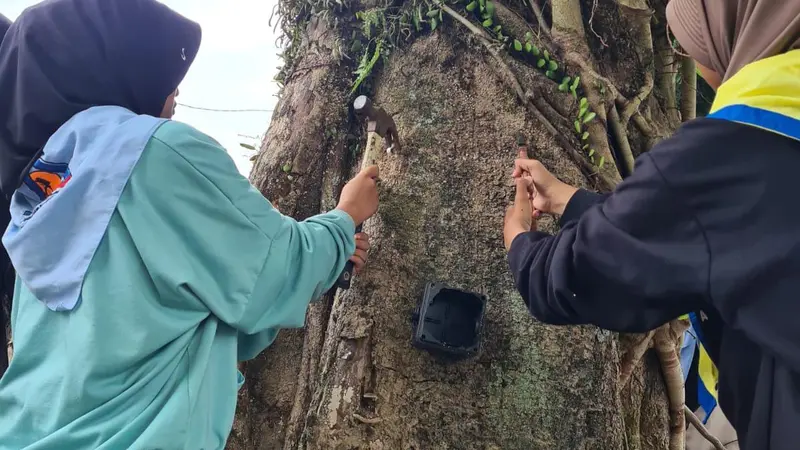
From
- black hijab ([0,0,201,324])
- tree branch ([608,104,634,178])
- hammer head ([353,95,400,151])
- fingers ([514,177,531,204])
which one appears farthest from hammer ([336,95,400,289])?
tree branch ([608,104,634,178])

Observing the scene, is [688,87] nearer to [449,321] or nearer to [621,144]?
[621,144]

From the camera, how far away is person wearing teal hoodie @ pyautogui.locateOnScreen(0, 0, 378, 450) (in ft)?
4.01

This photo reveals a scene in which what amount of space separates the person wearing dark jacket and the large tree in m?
0.60

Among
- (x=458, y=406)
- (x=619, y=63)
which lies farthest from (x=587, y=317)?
(x=619, y=63)

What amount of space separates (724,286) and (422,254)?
1138mm

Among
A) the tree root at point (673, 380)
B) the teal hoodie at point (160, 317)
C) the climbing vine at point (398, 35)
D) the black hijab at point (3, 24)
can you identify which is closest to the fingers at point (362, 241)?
the teal hoodie at point (160, 317)

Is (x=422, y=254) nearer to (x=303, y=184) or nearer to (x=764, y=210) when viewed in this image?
(x=303, y=184)

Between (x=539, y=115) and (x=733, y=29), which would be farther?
(x=539, y=115)

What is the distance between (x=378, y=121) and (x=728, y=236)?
124 cm

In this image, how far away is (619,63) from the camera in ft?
8.49

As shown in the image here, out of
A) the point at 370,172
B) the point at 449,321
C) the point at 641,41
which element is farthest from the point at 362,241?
the point at 641,41

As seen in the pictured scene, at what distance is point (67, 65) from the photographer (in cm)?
141

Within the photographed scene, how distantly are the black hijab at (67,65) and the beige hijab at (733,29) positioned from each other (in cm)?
126

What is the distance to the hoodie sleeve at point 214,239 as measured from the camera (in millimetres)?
1273
